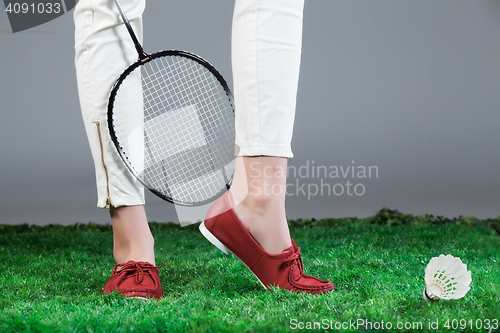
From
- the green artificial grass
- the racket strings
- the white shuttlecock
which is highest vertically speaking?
the racket strings

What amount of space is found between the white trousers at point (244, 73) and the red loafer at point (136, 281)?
0.64 feet

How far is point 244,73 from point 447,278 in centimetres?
77

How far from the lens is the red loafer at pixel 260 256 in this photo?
140cm

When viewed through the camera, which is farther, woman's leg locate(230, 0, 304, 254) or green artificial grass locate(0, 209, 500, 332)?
woman's leg locate(230, 0, 304, 254)

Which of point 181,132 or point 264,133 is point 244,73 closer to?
point 264,133

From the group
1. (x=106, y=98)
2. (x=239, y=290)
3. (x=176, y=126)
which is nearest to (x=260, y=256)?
(x=239, y=290)

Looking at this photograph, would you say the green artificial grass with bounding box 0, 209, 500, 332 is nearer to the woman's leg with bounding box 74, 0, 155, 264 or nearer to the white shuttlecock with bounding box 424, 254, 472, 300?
the white shuttlecock with bounding box 424, 254, 472, 300

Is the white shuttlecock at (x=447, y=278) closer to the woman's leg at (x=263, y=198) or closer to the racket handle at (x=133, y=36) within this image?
the woman's leg at (x=263, y=198)

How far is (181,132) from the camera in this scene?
1537mm

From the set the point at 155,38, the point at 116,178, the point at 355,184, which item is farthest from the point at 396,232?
the point at 155,38

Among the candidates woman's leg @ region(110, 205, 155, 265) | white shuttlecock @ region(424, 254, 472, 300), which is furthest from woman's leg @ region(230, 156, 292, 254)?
white shuttlecock @ region(424, 254, 472, 300)

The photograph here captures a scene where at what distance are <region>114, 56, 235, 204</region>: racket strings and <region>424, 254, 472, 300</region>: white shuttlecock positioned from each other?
652 millimetres

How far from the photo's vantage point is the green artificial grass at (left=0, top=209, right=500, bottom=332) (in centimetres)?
107

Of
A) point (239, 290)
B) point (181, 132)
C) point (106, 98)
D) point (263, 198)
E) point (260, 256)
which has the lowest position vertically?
point (239, 290)
